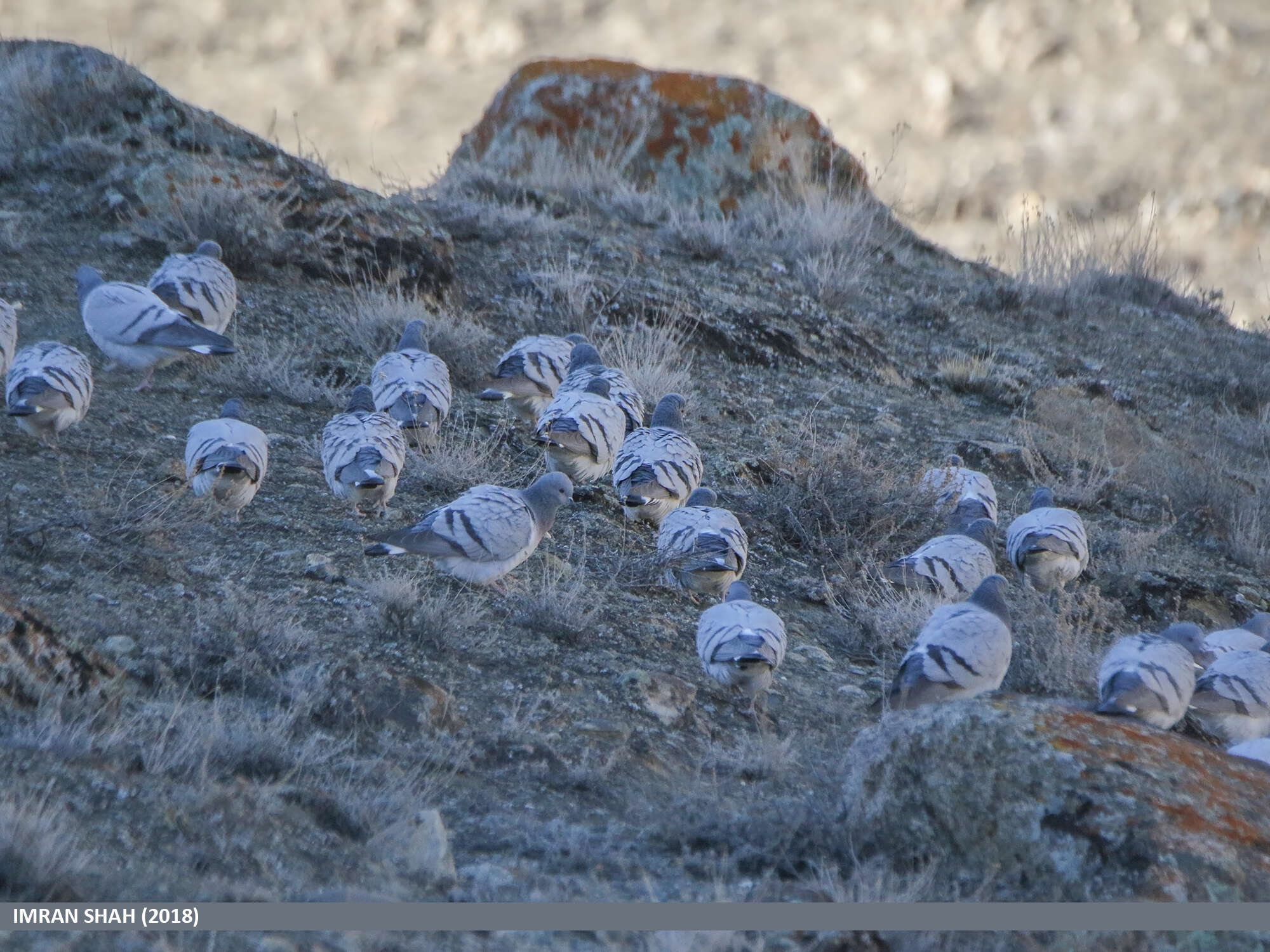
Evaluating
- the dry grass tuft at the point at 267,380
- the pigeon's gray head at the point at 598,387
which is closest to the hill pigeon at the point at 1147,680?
the pigeon's gray head at the point at 598,387

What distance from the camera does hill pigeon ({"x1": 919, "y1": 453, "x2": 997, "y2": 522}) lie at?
7852 millimetres

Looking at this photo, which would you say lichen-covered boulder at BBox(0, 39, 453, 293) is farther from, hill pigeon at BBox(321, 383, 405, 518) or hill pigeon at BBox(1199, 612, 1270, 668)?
hill pigeon at BBox(1199, 612, 1270, 668)

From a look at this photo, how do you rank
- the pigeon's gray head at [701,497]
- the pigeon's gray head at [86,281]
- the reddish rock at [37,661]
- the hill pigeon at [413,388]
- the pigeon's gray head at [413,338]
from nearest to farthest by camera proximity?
1. the reddish rock at [37,661]
2. the pigeon's gray head at [701,497]
3. the hill pigeon at [413,388]
4. the pigeon's gray head at [86,281]
5. the pigeon's gray head at [413,338]

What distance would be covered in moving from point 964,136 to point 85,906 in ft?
97.3

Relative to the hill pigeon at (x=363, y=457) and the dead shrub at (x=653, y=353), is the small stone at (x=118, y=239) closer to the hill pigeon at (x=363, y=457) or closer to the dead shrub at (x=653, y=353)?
the dead shrub at (x=653, y=353)

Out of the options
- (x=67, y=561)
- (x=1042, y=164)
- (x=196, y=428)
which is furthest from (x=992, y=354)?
(x=1042, y=164)

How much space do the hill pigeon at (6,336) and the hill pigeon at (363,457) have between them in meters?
1.85

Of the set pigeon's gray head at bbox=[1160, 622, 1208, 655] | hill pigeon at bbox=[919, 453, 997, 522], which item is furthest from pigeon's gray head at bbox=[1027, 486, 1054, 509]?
pigeon's gray head at bbox=[1160, 622, 1208, 655]

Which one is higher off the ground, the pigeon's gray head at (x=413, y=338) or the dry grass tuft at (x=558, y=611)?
the pigeon's gray head at (x=413, y=338)

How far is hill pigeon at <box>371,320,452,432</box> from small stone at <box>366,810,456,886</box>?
12.5 feet

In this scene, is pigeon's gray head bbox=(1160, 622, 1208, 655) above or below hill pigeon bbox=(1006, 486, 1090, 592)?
below

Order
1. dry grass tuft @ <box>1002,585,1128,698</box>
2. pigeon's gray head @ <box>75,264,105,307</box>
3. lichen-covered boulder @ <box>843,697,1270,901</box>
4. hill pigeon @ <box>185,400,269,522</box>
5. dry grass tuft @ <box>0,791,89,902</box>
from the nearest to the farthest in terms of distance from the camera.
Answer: dry grass tuft @ <box>0,791,89,902</box>
lichen-covered boulder @ <box>843,697,1270,901</box>
dry grass tuft @ <box>1002,585,1128,698</box>
hill pigeon @ <box>185,400,269,522</box>
pigeon's gray head @ <box>75,264,105,307</box>

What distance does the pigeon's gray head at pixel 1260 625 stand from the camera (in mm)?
7035

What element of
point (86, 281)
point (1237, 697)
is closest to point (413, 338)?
point (86, 281)
